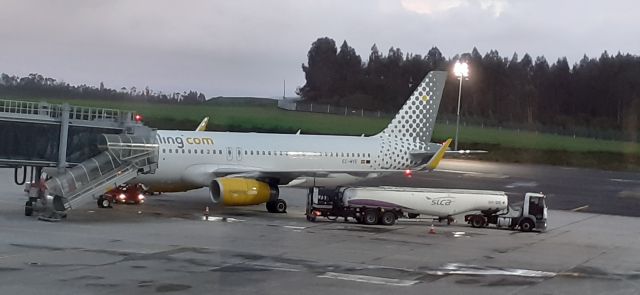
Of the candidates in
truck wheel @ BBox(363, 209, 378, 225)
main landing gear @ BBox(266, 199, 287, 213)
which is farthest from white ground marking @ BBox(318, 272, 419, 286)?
main landing gear @ BBox(266, 199, 287, 213)

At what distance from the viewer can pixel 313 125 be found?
51.2 metres

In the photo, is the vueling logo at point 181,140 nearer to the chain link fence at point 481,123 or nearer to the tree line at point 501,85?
the chain link fence at point 481,123

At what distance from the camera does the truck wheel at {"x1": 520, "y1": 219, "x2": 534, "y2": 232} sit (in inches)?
1214

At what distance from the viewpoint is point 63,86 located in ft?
149

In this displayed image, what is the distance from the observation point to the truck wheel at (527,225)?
30844 mm

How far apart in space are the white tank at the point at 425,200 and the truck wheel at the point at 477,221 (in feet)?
1.55

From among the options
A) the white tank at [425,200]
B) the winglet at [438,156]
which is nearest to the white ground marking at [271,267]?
the white tank at [425,200]

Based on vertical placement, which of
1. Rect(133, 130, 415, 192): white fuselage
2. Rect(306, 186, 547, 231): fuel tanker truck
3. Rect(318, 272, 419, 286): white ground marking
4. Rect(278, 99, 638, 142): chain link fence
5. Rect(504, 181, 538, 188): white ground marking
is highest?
Rect(278, 99, 638, 142): chain link fence

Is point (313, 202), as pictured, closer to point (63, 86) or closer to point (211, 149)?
point (211, 149)

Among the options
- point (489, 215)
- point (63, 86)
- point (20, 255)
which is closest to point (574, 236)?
point (489, 215)

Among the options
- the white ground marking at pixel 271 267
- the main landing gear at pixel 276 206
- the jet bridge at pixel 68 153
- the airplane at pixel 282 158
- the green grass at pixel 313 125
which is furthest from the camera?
the green grass at pixel 313 125

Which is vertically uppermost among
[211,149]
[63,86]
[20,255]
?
[63,86]

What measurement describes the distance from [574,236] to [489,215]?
3168 mm

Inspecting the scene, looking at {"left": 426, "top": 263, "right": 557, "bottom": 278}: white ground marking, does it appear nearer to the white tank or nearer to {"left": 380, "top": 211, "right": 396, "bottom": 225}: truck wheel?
the white tank
